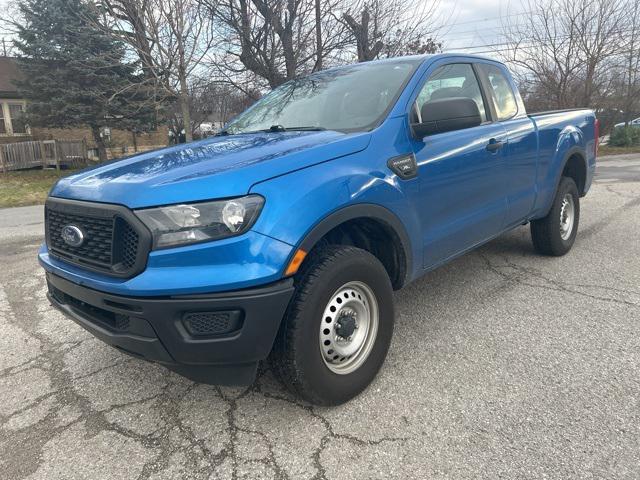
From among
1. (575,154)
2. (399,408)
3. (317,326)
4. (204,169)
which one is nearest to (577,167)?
(575,154)

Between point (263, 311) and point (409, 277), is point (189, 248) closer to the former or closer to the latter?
point (263, 311)

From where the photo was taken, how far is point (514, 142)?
3.87m

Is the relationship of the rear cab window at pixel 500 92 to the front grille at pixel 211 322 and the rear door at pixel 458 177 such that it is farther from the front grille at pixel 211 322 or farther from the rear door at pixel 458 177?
the front grille at pixel 211 322

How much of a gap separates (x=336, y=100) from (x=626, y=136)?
22192 mm

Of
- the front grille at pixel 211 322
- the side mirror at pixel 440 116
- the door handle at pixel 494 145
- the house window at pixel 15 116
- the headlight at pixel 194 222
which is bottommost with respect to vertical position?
the front grille at pixel 211 322

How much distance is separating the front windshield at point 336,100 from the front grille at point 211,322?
139 cm

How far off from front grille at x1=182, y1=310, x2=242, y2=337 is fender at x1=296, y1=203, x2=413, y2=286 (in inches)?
17.0

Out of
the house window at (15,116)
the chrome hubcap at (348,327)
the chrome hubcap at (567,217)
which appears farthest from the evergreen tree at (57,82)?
the chrome hubcap at (348,327)

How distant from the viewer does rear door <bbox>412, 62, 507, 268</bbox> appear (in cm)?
297

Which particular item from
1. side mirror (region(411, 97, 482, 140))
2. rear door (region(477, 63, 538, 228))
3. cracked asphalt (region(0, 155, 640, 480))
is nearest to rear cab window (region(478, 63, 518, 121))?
rear door (region(477, 63, 538, 228))

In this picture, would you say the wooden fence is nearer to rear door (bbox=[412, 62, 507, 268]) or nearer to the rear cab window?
the rear cab window

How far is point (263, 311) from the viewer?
202 centimetres

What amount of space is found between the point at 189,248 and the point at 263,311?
0.41 meters

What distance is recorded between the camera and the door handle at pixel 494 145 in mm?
3547
